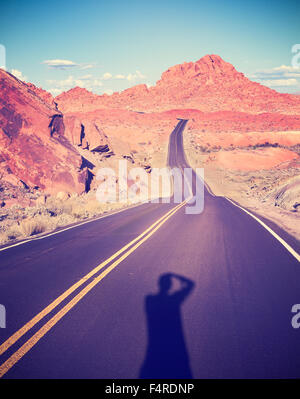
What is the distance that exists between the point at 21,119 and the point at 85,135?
10.7 m

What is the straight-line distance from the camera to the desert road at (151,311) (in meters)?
2.99

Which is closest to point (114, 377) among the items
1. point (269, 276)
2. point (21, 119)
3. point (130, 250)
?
point (269, 276)

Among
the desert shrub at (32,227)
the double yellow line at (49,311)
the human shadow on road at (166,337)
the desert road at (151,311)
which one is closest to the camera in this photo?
the human shadow on road at (166,337)

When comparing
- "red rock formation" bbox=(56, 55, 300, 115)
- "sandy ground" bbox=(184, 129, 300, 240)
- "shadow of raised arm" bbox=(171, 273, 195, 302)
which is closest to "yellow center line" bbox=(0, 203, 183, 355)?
"shadow of raised arm" bbox=(171, 273, 195, 302)

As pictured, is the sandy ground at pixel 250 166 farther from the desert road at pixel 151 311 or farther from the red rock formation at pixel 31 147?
the red rock formation at pixel 31 147

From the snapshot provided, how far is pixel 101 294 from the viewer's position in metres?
4.80

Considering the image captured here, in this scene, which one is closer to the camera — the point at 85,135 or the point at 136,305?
the point at 136,305

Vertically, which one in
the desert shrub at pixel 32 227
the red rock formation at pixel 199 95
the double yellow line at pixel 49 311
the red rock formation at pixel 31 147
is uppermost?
the red rock formation at pixel 199 95

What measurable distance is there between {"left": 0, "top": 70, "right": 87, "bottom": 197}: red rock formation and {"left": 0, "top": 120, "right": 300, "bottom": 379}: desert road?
12.4 meters

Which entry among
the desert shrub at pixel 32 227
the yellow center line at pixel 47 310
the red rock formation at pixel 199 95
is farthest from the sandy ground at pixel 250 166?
the red rock formation at pixel 199 95

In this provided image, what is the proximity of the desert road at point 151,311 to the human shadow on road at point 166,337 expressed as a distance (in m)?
0.01

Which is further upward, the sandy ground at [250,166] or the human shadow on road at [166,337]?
the sandy ground at [250,166]

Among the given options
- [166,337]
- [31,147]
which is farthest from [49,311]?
[31,147]
